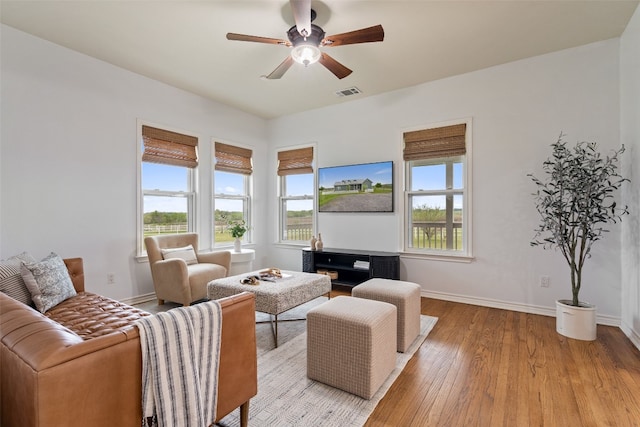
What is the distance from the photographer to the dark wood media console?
3.99 meters

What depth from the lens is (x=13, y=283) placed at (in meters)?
2.19

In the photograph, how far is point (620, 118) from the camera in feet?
9.87

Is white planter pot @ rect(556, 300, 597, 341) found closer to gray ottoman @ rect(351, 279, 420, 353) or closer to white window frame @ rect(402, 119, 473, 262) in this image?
white window frame @ rect(402, 119, 473, 262)

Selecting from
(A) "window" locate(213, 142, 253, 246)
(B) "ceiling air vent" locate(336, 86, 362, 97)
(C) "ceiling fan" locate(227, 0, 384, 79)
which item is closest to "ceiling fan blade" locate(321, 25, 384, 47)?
(C) "ceiling fan" locate(227, 0, 384, 79)

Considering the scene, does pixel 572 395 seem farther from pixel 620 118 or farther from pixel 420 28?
pixel 420 28

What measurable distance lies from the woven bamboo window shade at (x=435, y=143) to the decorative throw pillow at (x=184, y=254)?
10.4 feet

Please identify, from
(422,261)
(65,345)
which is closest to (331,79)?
(422,261)

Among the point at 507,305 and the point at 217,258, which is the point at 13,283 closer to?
the point at 217,258

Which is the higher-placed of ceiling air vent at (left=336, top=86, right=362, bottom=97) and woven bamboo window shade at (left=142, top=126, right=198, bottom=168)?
ceiling air vent at (left=336, top=86, right=362, bottom=97)

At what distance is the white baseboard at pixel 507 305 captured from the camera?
3.06m

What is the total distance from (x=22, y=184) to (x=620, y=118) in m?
5.92

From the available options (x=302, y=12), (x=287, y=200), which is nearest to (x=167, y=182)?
(x=287, y=200)

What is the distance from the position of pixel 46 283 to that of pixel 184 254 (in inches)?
62.8

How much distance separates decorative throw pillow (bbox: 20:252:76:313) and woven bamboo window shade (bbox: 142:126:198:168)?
186cm
